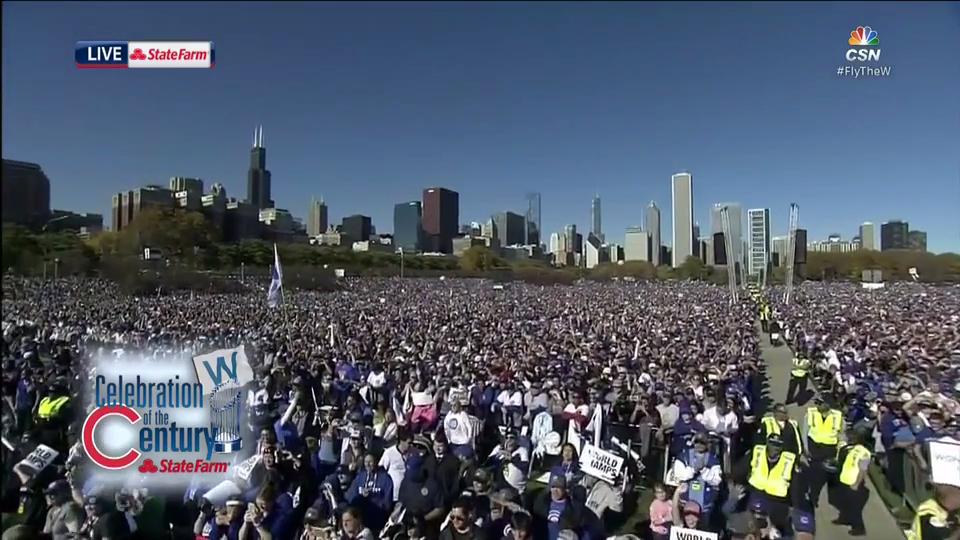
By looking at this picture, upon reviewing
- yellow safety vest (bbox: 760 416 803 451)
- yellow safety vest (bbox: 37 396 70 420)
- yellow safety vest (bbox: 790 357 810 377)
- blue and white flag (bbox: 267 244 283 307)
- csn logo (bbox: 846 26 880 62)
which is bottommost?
yellow safety vest (bbox: 37 396 70 420)

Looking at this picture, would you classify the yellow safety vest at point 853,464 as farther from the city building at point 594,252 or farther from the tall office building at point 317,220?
the tall office building at point 317,220

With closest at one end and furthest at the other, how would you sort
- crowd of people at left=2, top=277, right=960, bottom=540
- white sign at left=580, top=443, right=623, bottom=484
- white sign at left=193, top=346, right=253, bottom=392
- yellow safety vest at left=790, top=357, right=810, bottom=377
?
1. crowd of people at left=2, top=277, right=960, bottom=540
2. white sign at left=580, top=443, right=623, bottom=484
3. white sign at left=193, top=346, right=253, bottom=392
4. yellow safety vest at left=790, top=357, right=810, bottom=377

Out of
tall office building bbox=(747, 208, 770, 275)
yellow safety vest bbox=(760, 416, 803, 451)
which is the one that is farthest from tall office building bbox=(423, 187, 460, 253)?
yellow safety vest bbox=(760, 416, 803, 451)

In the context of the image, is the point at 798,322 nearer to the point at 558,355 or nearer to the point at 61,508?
the point at 558,355

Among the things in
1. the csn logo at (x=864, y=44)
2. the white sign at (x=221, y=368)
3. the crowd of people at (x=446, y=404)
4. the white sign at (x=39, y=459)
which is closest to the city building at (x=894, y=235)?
the crowd of people at (x=446, y=404)

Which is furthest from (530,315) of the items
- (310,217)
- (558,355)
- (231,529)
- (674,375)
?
(231,529)

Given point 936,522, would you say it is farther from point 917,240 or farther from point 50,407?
point 50,407

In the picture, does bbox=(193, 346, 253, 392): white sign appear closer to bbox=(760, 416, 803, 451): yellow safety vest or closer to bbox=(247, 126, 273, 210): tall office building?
bbox=(247, 126, 273, 210): tall office building
